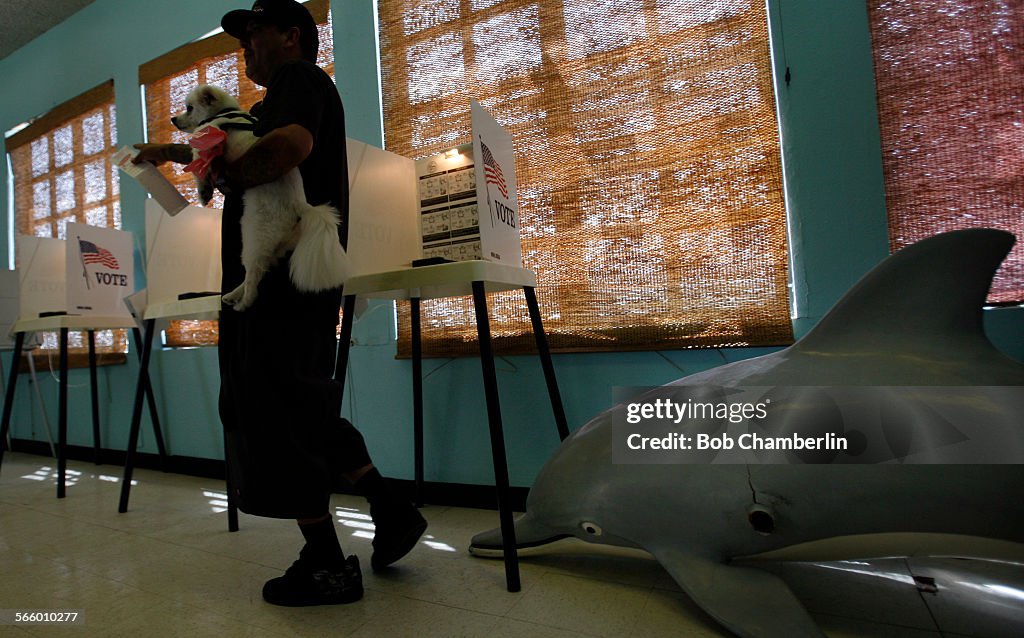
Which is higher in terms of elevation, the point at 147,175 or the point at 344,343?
the point at 147,175

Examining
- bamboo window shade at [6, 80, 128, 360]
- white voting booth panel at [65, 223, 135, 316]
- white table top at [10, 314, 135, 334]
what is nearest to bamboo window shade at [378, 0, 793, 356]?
white table top at [10, 314, 135, 334]

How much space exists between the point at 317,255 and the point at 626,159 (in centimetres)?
111

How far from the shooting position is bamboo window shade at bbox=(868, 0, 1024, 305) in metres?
1.40

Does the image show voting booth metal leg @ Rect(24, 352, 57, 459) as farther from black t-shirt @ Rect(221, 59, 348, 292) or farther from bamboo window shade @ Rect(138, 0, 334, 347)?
black t-shirt @ Rect(221, 59, 348, 292)

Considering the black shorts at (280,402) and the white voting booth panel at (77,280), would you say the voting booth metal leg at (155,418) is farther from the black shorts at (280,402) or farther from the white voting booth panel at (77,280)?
the black shorts at (280,402)

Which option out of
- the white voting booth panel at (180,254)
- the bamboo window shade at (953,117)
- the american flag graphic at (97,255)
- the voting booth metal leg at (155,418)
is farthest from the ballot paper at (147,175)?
the voting booth metal leg at (155,418)

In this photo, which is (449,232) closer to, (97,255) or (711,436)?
(711,436)

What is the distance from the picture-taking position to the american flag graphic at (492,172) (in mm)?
1408

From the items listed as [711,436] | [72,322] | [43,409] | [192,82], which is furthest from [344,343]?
[43,409]

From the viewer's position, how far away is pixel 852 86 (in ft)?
5.03

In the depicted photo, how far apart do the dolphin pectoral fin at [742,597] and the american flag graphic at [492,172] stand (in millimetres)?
986

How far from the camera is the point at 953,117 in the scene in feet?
4.79

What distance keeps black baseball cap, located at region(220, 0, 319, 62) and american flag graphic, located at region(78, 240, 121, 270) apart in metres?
1.87

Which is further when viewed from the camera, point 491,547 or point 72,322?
point 72,322
